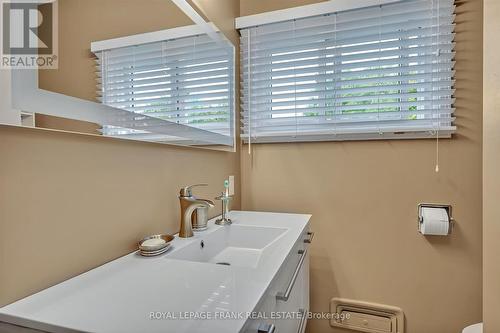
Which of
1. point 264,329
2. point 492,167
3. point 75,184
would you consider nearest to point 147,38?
point 75,184

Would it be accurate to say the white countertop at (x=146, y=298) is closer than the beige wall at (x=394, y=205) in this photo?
Yes

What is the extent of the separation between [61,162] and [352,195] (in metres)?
1.37

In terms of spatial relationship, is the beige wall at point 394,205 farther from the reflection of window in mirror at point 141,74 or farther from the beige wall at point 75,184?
the beige wall at point 75,184

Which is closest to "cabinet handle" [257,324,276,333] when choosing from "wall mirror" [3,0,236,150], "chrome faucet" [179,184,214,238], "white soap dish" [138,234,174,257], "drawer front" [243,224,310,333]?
"drawer front" [243,224,310,333]

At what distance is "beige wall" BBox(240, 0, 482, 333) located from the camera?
1.31 metres

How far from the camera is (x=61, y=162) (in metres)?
0.64

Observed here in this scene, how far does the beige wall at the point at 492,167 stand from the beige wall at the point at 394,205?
13.5 inches

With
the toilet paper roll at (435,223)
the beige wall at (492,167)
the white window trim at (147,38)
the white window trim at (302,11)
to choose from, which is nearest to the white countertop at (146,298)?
the white window trim at (147,38)

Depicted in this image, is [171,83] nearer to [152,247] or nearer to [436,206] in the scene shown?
[152,247]

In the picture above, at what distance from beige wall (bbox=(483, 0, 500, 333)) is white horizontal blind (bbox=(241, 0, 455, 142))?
331 millimetres

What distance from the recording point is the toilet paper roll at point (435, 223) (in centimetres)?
127

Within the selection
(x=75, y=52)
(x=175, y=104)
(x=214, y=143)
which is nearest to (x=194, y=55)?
(x=175, y=104)

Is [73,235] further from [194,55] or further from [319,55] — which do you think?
[319,55]

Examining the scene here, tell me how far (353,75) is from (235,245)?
1.11 m
